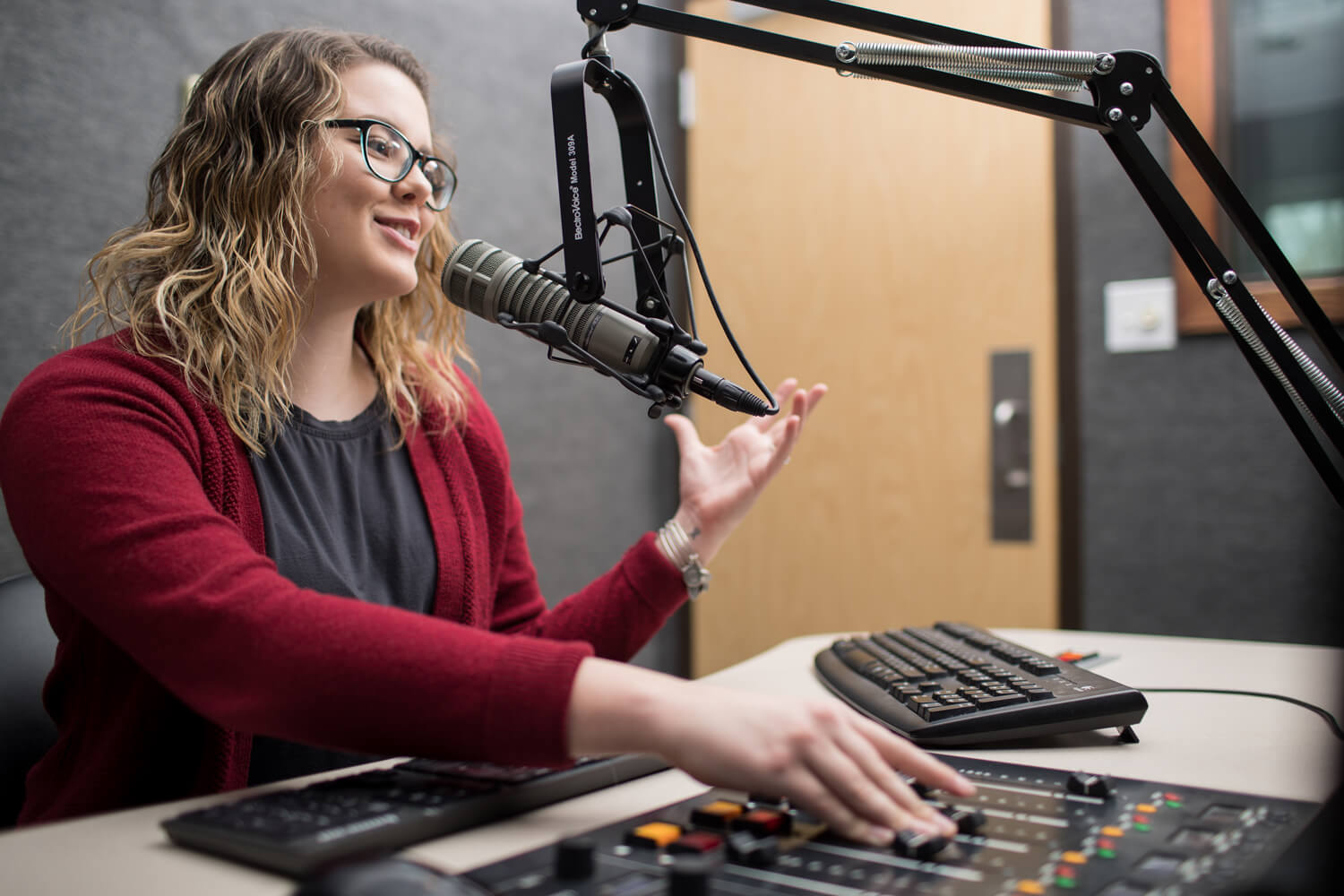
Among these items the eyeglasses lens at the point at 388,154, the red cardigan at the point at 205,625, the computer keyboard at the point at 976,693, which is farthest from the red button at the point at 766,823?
the eyeglasses lens at the point at 388,154

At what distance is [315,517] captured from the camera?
1.03 metres

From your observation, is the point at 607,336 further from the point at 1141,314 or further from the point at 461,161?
the point at 1141,314

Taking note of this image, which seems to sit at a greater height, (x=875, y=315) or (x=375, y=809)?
(x=875, y=315)

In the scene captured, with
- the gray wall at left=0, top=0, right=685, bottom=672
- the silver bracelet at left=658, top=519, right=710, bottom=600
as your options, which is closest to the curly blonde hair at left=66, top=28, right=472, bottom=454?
the gray wall at left=0, top=0, right=685, bottom=672

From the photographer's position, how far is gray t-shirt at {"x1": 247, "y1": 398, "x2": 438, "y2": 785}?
97 cm

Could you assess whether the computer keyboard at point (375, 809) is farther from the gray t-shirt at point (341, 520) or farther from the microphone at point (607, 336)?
the gray t-shirt at point (341, 520)

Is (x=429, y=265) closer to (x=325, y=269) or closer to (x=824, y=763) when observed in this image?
(x=325, y=269)

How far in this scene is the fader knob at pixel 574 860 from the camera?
47 cm

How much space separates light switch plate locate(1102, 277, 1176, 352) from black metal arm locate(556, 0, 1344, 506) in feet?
4.49

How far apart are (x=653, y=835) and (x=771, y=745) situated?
75mm

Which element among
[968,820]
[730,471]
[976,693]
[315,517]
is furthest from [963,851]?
[315,517]

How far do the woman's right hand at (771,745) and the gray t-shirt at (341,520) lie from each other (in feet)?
1.56

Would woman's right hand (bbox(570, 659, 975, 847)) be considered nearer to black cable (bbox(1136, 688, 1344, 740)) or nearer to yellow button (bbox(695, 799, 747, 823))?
yellow button (bbox(695, 799, 747, 823))

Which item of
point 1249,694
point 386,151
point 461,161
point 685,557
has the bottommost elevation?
point 1249,694
